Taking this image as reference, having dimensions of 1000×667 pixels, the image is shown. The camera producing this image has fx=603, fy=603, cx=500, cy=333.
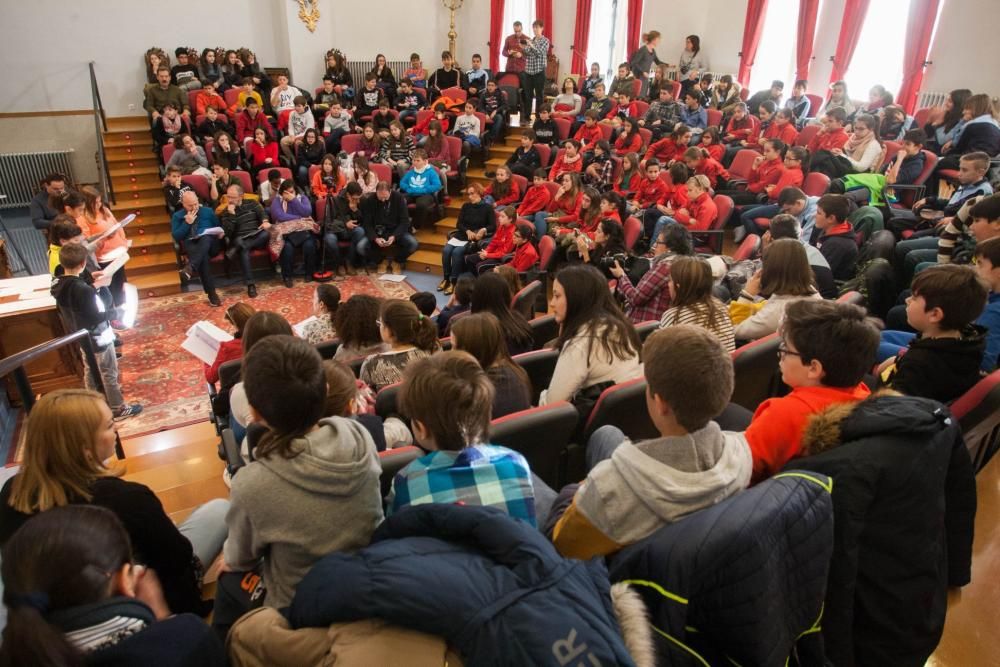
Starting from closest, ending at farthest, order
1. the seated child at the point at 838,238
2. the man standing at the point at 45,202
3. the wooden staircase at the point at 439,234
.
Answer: the seated child at the point at 838,238 < the man standing at the point at 45,202 < the wooden staircase at the point at 439,234

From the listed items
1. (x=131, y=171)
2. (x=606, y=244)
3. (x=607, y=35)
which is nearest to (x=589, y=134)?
(x=606, y=244)

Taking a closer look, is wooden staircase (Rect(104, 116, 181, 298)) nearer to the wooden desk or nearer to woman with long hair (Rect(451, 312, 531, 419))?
the wooden desk

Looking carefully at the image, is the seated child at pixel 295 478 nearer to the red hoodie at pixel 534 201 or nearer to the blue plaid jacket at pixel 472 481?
the blue plaid jacket at pixel 472 481

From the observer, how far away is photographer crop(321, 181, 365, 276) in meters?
6.59

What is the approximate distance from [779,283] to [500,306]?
1311 millimetres

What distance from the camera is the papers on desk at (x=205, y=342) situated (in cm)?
309

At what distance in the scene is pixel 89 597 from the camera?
93 centimetres

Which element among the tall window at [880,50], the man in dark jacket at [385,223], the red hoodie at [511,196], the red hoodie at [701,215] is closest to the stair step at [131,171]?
the man in dark jacket at [385,223]

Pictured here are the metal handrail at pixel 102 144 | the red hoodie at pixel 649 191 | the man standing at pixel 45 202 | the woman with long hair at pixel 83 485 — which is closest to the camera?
the woman with long hair at pixel 83 485

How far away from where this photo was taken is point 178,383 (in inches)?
175

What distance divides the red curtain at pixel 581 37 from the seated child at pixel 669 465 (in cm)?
1082

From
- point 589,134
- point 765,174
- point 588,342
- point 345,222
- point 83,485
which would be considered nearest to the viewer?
point 83,485

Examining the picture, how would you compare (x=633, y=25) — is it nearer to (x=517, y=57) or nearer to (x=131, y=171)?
(x=517, y=57)

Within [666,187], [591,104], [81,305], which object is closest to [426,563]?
[81,305]
